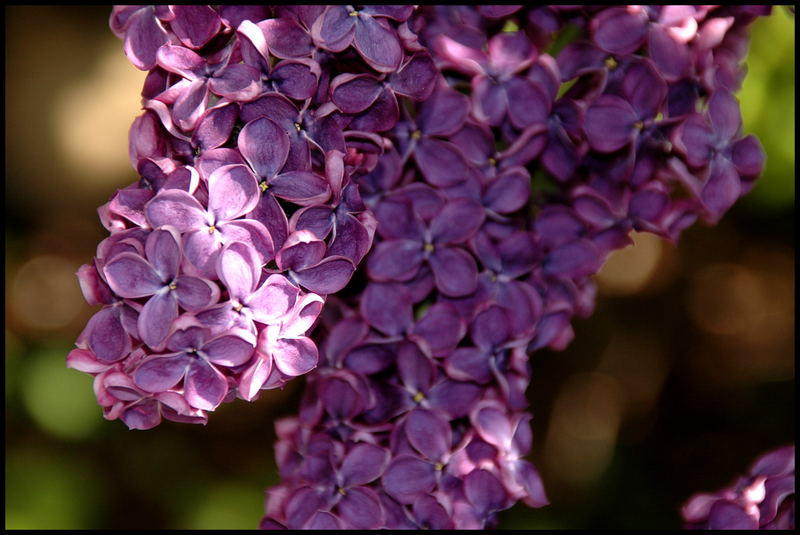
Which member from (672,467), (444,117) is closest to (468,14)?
(444,117)

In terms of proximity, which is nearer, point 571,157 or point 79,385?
point 571,157

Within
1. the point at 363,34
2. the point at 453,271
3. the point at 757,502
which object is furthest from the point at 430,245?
the point at 757,502

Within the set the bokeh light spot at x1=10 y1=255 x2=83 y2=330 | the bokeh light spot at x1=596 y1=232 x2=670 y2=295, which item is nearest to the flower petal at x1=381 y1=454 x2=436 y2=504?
the bokeh light spot at x1=596 y1=232 x2=670 y2=295

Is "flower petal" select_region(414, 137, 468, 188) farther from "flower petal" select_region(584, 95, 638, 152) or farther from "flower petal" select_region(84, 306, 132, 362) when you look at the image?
"flower petal" select_region(84, 306, 132, 362)

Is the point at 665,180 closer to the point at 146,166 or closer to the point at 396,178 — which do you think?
the point at 396,178

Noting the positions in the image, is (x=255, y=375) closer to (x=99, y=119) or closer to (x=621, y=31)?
(x=621, y=31)
